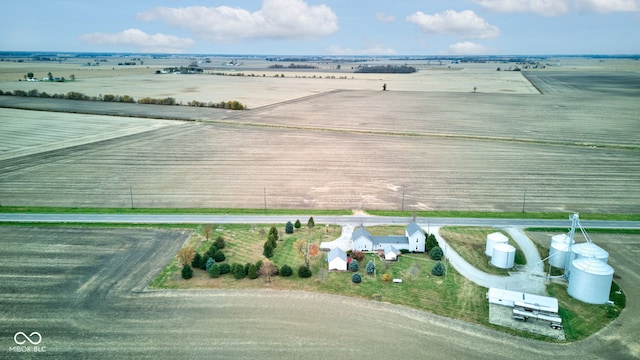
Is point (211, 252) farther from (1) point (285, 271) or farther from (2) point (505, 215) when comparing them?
(2) point (505, 215)

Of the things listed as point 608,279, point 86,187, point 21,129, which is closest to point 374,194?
point 608,279

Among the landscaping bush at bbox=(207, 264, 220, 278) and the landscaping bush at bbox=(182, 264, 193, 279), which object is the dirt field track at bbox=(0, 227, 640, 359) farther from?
the landscaping bush at bbox=(207, 264, 220, 278)

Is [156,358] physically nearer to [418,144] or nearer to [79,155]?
[79,155]

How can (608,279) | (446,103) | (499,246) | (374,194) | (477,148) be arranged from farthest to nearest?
(446,103)
(477,148)
(374,194)
(499,246)
(608,279)

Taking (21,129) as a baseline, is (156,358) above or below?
below

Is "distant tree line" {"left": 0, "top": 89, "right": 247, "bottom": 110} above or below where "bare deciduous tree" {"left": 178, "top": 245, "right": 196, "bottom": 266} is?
above

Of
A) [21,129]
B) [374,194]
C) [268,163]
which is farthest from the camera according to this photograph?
[21,129]

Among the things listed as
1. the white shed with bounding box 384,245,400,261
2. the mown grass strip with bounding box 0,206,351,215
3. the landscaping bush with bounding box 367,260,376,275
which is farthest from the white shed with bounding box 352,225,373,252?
the mown grass strip with bounding box 0,206,351,215
